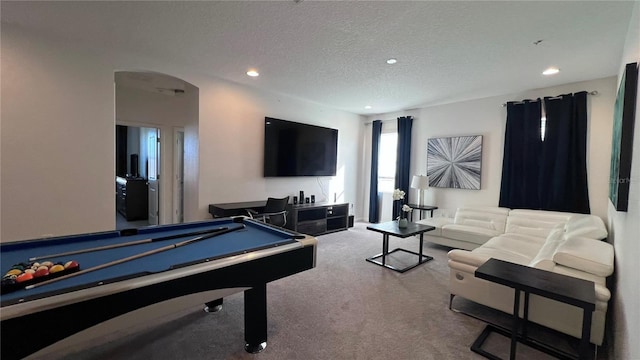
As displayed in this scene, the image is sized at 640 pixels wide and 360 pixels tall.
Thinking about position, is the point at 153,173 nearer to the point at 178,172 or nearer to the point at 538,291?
the point at 178,172

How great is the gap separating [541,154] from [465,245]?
6.03 ft

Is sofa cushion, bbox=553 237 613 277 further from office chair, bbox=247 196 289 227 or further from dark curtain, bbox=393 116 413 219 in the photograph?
dark curtain, bbox=393 116 413 219

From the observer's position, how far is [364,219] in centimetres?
689

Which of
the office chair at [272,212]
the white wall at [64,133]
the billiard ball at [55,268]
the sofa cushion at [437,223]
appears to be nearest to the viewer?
the billiard ball at [55,268]

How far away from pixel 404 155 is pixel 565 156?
2628 millimetres

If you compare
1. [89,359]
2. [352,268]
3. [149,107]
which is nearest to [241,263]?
[89,359]

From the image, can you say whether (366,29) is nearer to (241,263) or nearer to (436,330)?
(241,263)

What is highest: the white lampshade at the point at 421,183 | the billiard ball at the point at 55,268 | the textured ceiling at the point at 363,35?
the textured ceiling at the point at 363,35

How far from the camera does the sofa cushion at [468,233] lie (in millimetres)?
3993

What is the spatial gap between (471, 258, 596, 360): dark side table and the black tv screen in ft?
12.3

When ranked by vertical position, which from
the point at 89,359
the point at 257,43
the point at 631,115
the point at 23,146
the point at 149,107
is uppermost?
the point at 257,43

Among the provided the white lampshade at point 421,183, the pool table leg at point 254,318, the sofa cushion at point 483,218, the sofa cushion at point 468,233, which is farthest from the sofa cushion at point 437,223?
the pool table leg at point 254,318

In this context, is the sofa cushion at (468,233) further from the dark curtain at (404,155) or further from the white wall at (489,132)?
the dark curtain at (404,155)

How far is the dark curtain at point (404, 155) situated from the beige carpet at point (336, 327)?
9.39 ft
